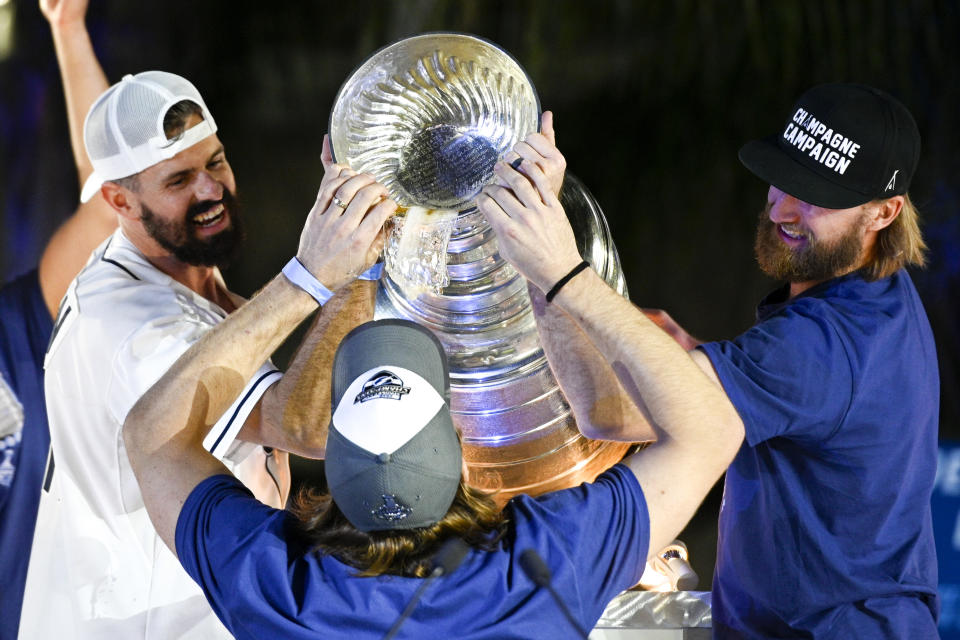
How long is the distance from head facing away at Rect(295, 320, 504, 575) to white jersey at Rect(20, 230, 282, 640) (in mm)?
695

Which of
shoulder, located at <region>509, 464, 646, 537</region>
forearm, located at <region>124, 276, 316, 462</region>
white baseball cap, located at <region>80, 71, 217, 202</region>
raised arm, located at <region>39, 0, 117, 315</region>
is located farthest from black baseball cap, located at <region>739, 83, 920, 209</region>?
raised arm, located at <region>39, 0, 117, 315</region>

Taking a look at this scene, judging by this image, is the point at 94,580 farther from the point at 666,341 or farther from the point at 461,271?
the point at 666,341

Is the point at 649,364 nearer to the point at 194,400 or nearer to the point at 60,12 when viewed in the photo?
the point at 194,400

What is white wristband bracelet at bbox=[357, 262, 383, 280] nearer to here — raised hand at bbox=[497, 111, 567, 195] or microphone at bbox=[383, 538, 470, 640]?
raised hand at bbox=[497, 111, 567, 195]

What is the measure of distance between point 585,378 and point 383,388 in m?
0.52

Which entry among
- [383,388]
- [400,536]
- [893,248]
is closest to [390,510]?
[400,536]

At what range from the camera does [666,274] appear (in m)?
3.11

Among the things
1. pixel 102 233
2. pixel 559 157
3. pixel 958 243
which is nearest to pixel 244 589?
pixel 559 157

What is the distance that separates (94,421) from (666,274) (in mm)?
1769

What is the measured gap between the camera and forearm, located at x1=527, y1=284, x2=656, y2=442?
1.74 m

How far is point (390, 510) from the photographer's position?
52.4 inches

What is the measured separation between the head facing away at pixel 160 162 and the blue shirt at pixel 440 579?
142cm

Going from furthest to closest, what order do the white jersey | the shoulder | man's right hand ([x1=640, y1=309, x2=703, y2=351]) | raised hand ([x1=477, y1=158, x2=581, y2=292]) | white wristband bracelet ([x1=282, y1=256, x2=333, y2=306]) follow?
1. man's right hand ([x1=640, y1=309, x2=703, y2=351])
2. the white jersey
3. white wristband bracelet ([x1=282, y1=256, x2=333, y2=306])
4. raised hand ([x1=477, y1=158, x2=581, y2=292])
5. the shoulder

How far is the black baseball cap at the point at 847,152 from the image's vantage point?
71.8 inches
